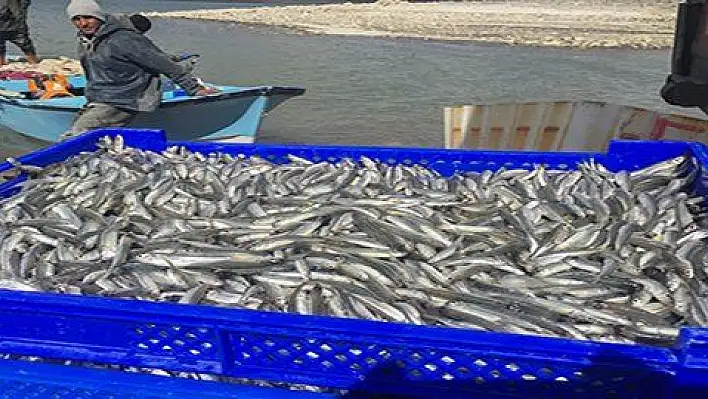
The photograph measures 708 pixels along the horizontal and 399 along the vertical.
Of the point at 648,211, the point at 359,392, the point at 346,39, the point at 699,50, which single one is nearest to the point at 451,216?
the point at 648,211

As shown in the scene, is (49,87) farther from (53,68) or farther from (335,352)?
(335,352)

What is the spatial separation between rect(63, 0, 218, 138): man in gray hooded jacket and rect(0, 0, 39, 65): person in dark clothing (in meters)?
7.59

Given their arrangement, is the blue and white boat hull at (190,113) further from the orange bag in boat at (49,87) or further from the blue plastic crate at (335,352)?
the blue plastic crate at (335,352)

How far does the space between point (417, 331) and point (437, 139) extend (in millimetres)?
10353

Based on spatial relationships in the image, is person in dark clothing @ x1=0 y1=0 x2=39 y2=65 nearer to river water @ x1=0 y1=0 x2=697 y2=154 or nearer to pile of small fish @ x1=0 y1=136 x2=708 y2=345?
river water @ x1=0 y1=0 x2=697 y2=154

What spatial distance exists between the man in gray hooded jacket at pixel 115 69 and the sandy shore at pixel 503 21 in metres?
19.2

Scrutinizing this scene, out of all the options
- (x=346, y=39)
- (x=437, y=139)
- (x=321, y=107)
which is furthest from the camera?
(x=346, y=39)

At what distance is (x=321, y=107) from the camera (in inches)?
575

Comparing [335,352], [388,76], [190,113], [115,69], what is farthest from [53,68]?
[335,352]

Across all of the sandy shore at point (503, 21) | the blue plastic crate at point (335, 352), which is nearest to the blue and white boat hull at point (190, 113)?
the blue plastic crate at point (335, 352)

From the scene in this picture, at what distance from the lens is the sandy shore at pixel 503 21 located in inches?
1011

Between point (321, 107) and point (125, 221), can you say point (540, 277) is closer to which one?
point (125, 221)

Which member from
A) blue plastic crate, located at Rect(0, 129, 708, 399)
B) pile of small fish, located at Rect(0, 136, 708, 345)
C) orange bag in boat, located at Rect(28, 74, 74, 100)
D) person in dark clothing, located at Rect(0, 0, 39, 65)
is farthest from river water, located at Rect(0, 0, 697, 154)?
blue plastic crate, located at Rect(0, 129, 708, 399)

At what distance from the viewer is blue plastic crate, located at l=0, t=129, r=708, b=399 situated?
195cm
